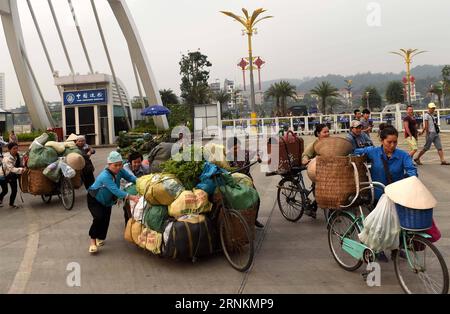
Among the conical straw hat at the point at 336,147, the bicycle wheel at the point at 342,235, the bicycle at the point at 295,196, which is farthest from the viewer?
the bicycle at the point at 295,196

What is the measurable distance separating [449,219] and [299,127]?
23545mm

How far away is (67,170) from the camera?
823 centimetres

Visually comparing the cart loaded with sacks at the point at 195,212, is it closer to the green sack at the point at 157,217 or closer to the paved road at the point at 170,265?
the green sack at the point at 157,217

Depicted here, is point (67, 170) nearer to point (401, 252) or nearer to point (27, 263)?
point (27, 263)

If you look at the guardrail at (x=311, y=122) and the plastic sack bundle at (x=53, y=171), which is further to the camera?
the guardrail at (x=311, y=122)

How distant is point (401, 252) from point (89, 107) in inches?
1028

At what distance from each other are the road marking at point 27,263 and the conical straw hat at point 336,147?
353cm

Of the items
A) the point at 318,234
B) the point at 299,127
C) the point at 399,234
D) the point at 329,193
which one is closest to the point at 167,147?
the point at 318,234

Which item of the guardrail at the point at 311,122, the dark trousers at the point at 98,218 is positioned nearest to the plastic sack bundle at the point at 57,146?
the dark trousers at the point at 98,218

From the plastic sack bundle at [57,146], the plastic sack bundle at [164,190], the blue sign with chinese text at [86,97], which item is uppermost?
the blue sign with chinese text at [86,97]

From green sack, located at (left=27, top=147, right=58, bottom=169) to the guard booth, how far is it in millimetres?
19295

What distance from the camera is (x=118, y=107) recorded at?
1163 inches

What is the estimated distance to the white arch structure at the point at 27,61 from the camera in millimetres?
28109
